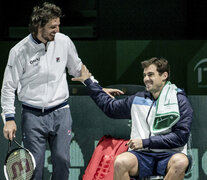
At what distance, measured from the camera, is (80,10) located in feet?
27.5

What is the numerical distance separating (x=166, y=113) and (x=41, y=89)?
37.8 inches

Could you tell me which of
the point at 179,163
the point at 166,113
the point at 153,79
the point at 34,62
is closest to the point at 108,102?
the point at 153,79

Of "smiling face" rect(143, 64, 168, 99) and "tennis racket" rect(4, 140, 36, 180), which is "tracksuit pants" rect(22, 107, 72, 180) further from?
"smiling face" rect(143, 64, 168, 99)

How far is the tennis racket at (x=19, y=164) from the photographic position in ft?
13.2

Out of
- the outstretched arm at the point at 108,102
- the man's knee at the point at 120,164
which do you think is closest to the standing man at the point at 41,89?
the outstretched arm at the point at 108,102

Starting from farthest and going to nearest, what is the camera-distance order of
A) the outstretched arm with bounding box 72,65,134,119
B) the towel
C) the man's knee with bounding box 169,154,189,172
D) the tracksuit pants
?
1. the outstretched arm with bounding box 72,65,134,119
2. the tracksuit pants
3. the towel
4. the man's knee with bounding box 169,154,189,172

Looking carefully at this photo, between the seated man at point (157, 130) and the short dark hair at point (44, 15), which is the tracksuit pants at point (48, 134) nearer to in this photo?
the seated man at point (157, 130)

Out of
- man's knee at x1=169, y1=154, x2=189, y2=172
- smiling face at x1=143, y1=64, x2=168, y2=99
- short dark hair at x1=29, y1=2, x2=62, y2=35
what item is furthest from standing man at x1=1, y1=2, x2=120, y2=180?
man's knee at x1=169, y1=154, x2=189, y2=172

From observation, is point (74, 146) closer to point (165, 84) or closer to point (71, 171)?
point (71, 171)

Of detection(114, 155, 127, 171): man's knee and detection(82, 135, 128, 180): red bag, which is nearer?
detection(114, 155, 127, 171): man's knee

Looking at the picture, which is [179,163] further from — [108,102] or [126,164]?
[108,102]

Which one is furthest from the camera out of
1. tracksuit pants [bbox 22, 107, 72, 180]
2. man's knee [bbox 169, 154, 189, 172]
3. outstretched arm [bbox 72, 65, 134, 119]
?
outstretched arm [bbox 72, 65, 134, 119]

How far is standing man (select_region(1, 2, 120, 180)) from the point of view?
13.5 ft

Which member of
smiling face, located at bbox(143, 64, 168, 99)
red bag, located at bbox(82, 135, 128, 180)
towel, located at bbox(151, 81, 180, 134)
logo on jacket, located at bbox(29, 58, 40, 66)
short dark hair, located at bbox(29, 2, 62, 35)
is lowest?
red bag, located at bbox(82, 135, 128, 180)
